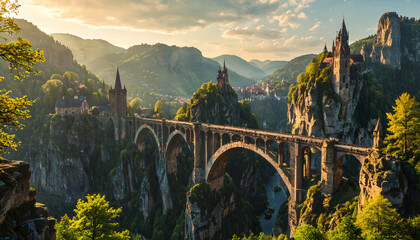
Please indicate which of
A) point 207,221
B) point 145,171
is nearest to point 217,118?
point 145,171

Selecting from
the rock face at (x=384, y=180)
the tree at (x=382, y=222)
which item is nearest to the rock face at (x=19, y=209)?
the tree at (x=382, y=222)

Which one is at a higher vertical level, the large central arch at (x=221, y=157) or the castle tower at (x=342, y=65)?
the castle tower at (x=342, y=65)

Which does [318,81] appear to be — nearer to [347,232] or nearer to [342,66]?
[342,66]

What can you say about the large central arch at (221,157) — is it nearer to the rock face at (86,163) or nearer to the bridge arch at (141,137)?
the rock face at (86,163)

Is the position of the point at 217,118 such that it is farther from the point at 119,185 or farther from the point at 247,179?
the point at 119,185

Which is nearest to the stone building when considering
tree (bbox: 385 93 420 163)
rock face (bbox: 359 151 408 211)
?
rock face (bbox: 359 151 408 211)

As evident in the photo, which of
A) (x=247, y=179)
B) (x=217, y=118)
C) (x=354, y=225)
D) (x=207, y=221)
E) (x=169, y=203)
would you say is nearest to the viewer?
(x=354, y=225)
